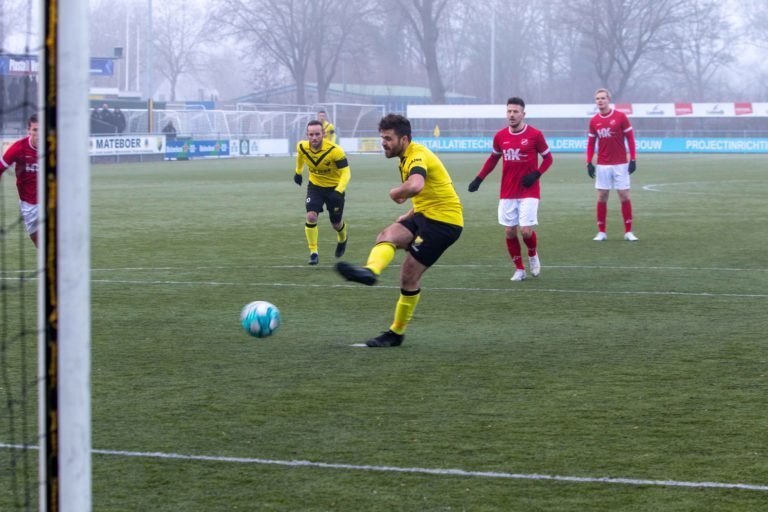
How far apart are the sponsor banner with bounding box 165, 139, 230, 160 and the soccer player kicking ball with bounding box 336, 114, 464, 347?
39374 millimetres

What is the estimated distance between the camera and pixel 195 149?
48.8m

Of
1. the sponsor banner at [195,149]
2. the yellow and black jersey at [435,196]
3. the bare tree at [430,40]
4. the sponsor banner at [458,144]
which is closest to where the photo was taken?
the yellow and black jersey at [435,196]

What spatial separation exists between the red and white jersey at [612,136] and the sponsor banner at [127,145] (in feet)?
93.6

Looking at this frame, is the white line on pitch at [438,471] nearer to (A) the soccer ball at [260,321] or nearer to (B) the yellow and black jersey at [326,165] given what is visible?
(A) the soccer ball at [260,321]

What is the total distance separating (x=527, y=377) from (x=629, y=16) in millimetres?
70543

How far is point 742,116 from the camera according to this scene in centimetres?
5894

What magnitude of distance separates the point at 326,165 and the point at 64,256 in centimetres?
1114

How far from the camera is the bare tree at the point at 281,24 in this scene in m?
79.1

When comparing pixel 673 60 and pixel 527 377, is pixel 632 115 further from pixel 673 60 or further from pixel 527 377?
pixel 527 377

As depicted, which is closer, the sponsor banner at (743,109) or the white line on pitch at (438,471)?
the white line on pitch at (438,471)

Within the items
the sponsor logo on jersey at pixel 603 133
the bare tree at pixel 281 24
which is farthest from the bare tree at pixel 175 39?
the sponsor logo on jersey at pixel 603 133

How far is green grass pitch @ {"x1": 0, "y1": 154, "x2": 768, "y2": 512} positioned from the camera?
5.09 meters

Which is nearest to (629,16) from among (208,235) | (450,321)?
(208,235)

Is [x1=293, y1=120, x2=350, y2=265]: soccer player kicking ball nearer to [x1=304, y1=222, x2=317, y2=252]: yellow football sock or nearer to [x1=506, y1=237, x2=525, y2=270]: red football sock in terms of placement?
[x1=304, y1=222, x2=317, y2=252]: yellow football sock
